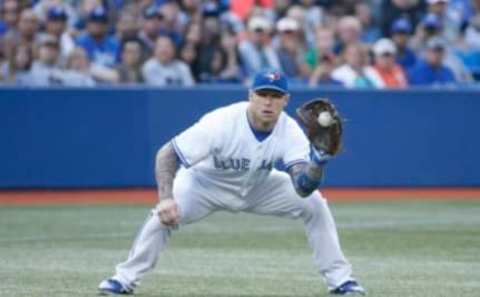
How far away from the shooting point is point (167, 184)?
7.85 meters

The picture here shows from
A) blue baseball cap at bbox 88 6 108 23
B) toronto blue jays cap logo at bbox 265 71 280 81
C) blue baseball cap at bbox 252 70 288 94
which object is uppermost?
toronto blue jays cap logo at bbox 265 71 280 81

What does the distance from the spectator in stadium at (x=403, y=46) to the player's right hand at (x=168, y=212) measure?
1051 centimetres

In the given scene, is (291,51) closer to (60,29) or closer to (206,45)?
(206,45)

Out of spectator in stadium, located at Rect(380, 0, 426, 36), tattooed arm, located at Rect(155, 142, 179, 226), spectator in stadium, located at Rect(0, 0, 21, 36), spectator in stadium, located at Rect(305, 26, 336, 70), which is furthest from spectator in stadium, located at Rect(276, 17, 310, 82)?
tattooed arm, located at Rect(155, 142, 179, 226)

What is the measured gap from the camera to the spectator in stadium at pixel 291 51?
1727cm

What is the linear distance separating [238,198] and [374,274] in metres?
1.49

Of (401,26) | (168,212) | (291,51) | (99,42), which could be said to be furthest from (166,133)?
(168,212)

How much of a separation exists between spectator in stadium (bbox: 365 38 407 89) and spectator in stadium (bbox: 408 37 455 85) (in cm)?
19

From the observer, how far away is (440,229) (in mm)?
12633

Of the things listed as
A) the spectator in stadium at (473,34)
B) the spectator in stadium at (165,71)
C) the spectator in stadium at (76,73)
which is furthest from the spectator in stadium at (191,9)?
the spectator in stadium at (473,34)

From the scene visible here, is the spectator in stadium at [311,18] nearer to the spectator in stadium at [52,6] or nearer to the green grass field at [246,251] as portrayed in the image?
the spectator in stadium at [52,6]

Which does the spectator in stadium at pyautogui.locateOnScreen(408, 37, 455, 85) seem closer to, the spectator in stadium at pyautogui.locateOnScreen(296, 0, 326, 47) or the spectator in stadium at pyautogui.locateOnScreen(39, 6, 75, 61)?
the spectator in stadium at pyautogui.locateOnScreen(296, 0, 326, 47)

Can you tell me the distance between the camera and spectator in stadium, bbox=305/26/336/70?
17172 millimetres

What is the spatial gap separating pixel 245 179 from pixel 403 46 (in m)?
10.0
